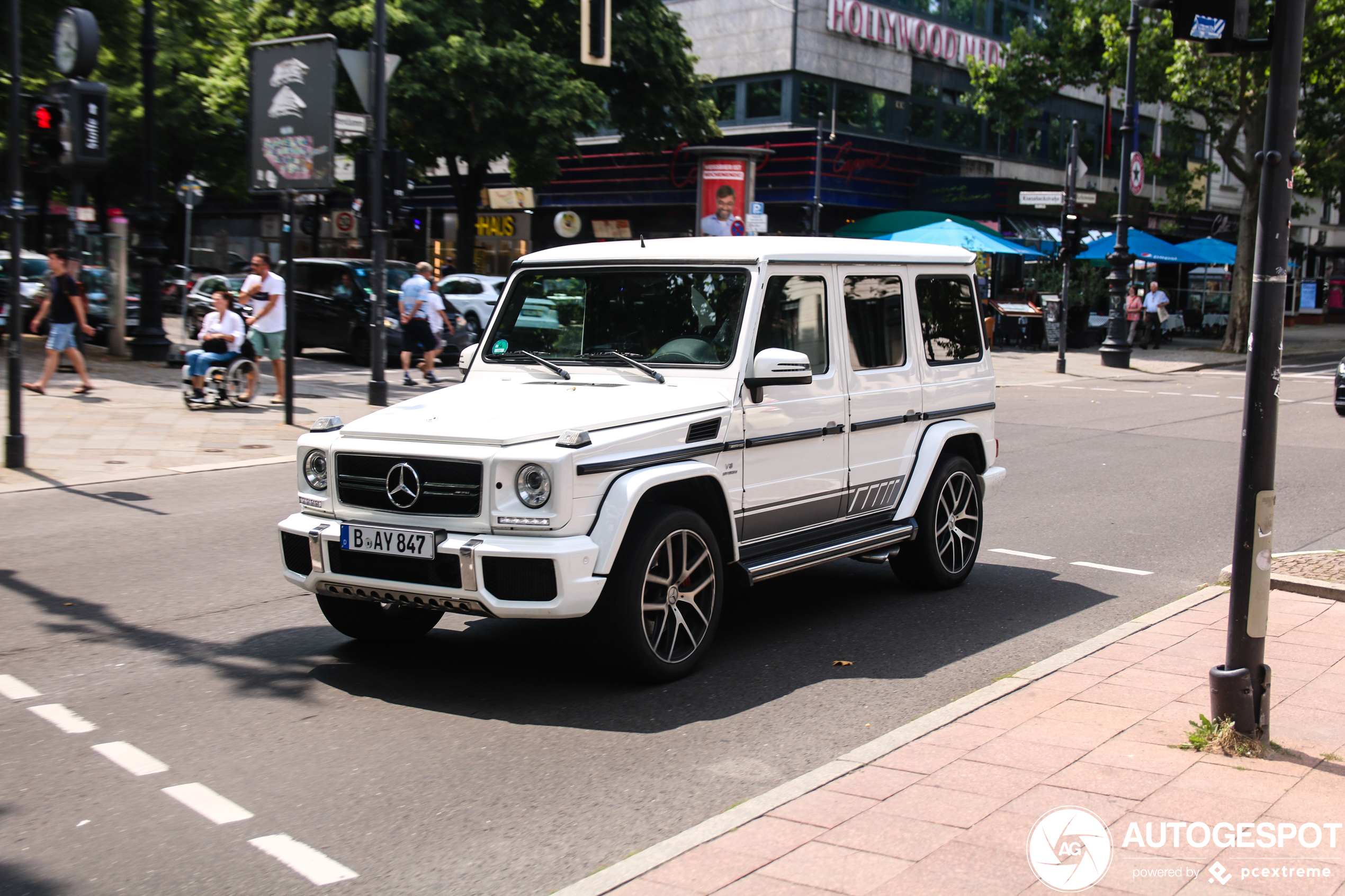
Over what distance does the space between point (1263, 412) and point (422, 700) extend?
3.49 metres

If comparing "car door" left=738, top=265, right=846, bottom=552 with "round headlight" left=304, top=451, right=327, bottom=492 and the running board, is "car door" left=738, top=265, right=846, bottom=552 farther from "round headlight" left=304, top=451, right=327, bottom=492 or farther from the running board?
"round headlight" left=304, top=451, right=327, bottom=492

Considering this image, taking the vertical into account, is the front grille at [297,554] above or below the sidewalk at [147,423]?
above

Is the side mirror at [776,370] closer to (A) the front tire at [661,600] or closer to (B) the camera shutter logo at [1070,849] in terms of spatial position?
(A) the front tire at [661,600]

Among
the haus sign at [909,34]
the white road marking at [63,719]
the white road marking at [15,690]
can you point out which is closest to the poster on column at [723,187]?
the haus sign at [909,34]

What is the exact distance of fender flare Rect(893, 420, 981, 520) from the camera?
704cm

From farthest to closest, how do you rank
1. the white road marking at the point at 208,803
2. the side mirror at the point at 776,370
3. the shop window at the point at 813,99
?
the shop window at the point at 813,99 < the side mirror at the point at 776,370 < the white road marking at the point at 208,803

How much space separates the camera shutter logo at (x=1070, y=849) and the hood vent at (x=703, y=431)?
230 centimetres

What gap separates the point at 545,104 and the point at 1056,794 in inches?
1064

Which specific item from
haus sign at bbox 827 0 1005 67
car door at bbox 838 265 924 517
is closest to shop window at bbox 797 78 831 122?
haus sign at bbox 827 0 1005 67

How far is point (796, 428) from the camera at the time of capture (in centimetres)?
624

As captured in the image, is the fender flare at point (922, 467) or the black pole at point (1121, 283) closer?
the fender flare at point (922, 467)

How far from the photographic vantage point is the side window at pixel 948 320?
7.33 meters

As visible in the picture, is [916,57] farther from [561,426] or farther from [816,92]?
[561,426]

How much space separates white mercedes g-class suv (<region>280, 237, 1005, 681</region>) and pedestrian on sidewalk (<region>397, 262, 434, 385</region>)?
→ 13.4 metres
